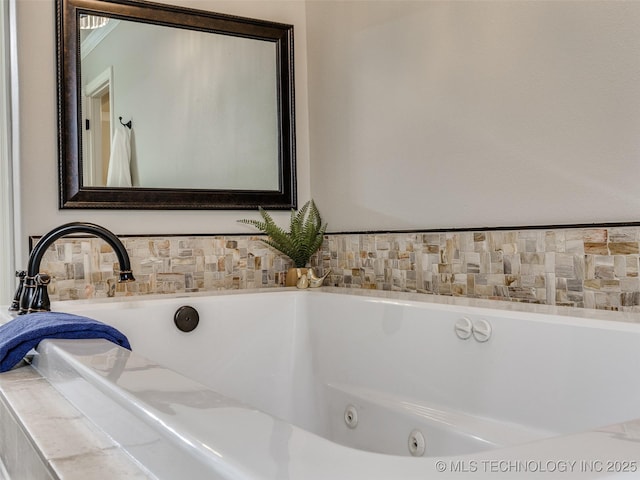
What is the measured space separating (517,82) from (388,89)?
1.93 feet

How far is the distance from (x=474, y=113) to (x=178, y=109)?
114cm


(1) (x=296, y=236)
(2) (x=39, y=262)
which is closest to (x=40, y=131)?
(2) (x=39, y=262)

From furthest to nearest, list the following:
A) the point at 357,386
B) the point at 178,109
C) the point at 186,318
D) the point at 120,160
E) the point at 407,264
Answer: the point at 178,109 < the point at 120,160 < the point at 407,264 < the point at 186,318 < the point at 357,386

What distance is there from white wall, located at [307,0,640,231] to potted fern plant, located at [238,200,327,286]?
0.25ft

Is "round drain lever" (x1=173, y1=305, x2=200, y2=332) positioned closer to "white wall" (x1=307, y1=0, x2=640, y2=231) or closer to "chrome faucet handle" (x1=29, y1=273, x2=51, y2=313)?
"chrome faucet handle" (x1=29, y1=273, x2=51, y2=313)

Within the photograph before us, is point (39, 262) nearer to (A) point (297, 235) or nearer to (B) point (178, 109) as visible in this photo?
(B) point (178, 109)

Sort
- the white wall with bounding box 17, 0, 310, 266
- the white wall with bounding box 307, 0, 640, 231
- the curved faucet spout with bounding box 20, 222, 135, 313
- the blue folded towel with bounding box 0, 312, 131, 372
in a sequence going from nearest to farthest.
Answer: the blue folded towel with bounding box 0, 312, 131, 372
the white wall with bounding box 307, 0, 640, 231
the curved faucet spout with bounding box 20, 222, 135, 313
the white wall with bounding box 17, 0, 310, 266

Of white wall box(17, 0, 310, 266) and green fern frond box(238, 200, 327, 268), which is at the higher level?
white wall box(17, 0, 310, 266)

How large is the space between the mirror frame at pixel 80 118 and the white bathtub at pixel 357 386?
0.49 metres

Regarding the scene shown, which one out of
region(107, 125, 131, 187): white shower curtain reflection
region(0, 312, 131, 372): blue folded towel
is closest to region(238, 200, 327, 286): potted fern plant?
region(107, 125, 131, 187): white shower curtain reflection

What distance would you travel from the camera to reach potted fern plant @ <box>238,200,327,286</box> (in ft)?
8.21

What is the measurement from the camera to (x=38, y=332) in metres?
1.18

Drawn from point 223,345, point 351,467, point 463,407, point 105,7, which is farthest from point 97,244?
point 351,467

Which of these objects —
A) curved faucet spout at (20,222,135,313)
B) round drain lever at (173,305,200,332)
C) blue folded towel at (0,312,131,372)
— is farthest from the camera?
round drain lever at (173,305,200,332)
